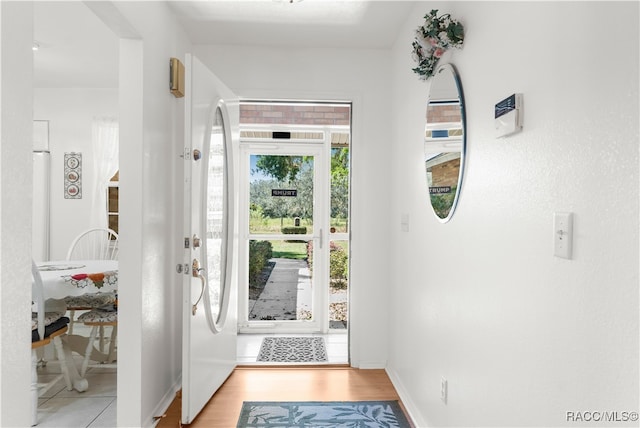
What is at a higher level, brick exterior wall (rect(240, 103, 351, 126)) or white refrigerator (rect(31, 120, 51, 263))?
brick exterior wall (rect(240, 103, 351, 126))

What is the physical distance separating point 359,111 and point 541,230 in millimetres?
2172

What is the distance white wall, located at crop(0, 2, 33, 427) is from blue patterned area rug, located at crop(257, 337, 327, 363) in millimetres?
2339

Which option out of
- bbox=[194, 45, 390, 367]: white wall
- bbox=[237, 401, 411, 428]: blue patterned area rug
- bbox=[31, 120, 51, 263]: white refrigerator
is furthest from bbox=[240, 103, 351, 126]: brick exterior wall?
bbox=[237, 401, 411, 428]: blue patterned area rug

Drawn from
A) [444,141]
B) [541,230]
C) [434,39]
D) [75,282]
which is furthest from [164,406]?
[434,39]

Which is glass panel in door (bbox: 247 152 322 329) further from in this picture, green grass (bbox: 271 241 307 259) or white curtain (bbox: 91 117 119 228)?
white curtain (bbox: 91 117 119 228)

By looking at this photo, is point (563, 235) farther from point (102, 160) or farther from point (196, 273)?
point (102, 160)

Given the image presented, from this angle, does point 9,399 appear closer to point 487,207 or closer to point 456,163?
point 487,207

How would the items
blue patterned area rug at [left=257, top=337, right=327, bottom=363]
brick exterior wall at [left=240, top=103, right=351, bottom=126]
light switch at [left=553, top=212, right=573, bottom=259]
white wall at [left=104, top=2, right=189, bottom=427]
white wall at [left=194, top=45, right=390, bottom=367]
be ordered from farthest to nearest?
brick exterior wall at [left=240, top=103, right=351, bottom=126], blue patterned area rug at [left=257, top=337, right=327, bottom=363], white wall at [left=194, top=45, right=390, bottom=367], white wall at [left=104, top=2, right=189, bottom=427], light switch at [left=553, top=212, right=573, bottom=259]

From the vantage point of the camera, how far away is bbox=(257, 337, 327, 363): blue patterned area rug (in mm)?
3359

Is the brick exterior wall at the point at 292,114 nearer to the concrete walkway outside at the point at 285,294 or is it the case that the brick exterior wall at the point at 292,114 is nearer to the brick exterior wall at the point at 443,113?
the concrete walkway outside at the point at 285,294

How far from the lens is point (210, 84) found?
2.55m

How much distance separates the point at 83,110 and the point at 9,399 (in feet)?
12.7

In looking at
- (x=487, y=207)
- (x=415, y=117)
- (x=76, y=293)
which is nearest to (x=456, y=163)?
(x=487, y=207)

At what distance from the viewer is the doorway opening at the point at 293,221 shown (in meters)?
4.05
